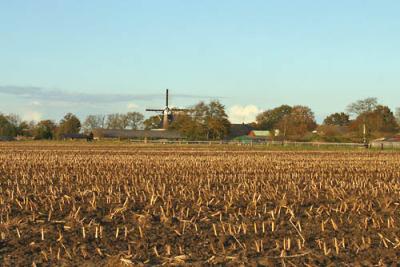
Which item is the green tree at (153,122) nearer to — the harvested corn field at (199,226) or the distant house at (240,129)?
the distant house at (240,129)

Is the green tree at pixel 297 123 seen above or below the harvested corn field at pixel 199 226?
above

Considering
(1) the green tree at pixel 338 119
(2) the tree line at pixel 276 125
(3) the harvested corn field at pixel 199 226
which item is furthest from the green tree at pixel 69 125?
(3) the harvested corn field at pixel 199 226

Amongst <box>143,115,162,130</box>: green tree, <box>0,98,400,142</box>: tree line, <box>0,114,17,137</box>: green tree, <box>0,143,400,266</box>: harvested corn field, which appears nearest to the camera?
<box>0,143,400,266</box>: harvested corn field

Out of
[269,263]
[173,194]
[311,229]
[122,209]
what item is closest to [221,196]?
[173,194]

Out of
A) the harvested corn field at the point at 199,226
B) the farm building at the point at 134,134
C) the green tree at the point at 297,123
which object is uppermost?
the green tree at the point at 297,123

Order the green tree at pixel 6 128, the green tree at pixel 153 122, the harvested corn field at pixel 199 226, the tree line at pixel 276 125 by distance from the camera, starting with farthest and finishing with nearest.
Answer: the green tree at pixel 153 122
the green tree at pixel 6 128
the tree line at pixel 276 125
the harvested corn field at pixel 199 226

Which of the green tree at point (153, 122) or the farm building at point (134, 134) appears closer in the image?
the farm building at point (134, 134)

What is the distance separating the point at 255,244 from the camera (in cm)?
1008

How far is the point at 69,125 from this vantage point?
13288 cm

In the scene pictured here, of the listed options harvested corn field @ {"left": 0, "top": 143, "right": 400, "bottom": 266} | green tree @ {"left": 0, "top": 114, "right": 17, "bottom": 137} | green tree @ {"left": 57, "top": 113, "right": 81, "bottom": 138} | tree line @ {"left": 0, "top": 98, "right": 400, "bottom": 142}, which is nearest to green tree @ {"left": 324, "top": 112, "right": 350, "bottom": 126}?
tree line @ {"left": 0, "top": 98, "right": 400, "bottom": 142}

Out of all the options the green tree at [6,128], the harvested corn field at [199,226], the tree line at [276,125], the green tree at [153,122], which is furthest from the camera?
the green tree at [153,122]

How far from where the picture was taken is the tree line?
318 ft

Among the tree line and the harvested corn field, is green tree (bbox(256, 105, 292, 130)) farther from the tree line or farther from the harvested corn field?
the harvested corn field

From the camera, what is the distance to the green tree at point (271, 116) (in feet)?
489
